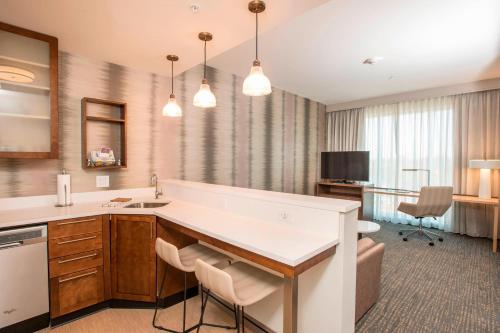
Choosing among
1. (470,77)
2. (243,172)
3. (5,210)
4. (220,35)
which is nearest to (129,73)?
(220,35)

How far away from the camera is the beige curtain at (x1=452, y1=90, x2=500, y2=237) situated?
412 centimetres

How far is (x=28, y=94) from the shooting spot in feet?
7.20

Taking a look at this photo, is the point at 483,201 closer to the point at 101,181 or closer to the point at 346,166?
the point at 346,166

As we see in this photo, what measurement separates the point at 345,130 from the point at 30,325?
5932mm

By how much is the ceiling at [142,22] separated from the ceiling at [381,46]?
0.71 metres

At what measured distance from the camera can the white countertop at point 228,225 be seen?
1.34 meters

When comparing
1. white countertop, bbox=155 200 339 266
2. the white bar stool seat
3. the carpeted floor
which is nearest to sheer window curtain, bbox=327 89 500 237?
the carpeted floor

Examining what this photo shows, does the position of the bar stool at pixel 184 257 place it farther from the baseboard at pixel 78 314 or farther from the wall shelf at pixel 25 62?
the wall shelf at pixel 25 62

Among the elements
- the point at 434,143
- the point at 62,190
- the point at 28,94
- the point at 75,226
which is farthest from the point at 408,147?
the point at 28,94

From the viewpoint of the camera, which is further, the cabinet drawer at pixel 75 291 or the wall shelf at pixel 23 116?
the wall shelf at pixel 23 116

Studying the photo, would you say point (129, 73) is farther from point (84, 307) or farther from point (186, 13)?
point (84, 307)

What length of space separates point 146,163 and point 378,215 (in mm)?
4891

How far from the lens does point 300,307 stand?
5.55 feet

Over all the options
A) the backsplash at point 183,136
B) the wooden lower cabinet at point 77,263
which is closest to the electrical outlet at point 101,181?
the backsplash at point 183,136
